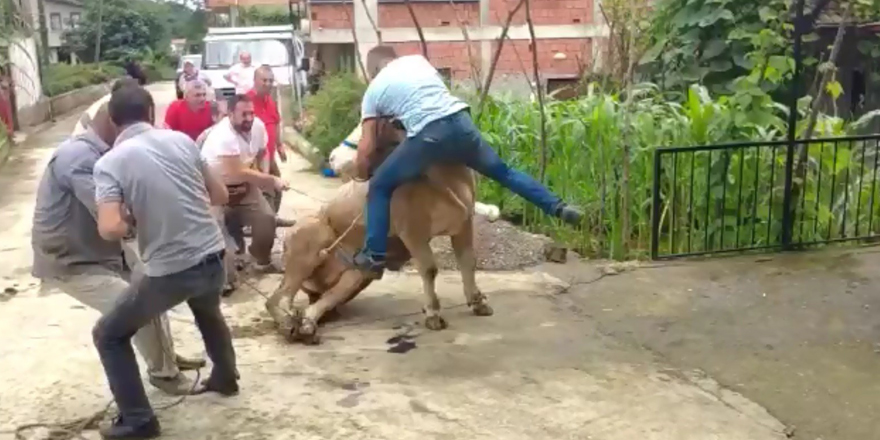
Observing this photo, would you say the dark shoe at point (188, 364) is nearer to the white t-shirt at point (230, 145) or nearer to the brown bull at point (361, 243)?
the brown bull at point (361, 243)

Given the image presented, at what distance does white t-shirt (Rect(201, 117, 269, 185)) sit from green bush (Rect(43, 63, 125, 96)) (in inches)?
792

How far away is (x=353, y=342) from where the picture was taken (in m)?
5.75

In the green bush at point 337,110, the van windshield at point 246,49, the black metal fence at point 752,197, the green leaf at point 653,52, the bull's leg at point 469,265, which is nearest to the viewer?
the bull's leg at point 469,265

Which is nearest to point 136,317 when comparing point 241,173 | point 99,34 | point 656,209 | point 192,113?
point 241,173

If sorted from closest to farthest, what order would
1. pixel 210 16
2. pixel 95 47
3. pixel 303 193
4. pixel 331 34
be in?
pixel 303 193, pixel 331 34, pixel 95 47, pixel 210 16

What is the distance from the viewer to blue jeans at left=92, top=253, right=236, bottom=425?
4.25 meters

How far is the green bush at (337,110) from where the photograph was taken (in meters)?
12.8

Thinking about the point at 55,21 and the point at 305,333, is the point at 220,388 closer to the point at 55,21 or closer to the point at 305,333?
the point at 305,333

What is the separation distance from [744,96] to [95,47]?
44.9 meters

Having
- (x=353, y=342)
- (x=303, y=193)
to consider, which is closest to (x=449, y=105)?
(x=353, y=342)

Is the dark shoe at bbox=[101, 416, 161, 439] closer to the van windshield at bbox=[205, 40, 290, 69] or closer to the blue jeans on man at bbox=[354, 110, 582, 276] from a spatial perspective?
the blue jeans on man at bbox=[354, 110, 582, 276]

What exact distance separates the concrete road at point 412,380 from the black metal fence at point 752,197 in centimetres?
156

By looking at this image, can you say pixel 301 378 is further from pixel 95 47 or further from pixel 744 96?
pixel 95 47

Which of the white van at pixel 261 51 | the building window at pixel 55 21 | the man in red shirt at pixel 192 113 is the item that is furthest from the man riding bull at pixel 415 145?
the building window at pixel 55 21
